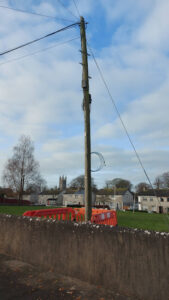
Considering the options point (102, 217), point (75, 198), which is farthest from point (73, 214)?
point (75, 198)

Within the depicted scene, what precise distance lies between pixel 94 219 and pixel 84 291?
489cm

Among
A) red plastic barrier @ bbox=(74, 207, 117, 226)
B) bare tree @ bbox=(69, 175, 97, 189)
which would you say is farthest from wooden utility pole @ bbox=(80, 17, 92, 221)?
bare tree @ bbox=(69, 175, 97, 189)

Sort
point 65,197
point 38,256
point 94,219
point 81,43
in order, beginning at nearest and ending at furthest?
point 38,256, point 81,43, point 94,219, point 65,197

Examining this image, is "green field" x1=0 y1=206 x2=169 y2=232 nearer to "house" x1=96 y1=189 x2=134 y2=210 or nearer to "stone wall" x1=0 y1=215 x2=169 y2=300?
"stone wall" x1=0 y1=215 x2=169 y2=300

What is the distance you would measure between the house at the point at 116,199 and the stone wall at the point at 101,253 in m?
71.9

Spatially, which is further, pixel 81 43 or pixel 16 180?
pixel 16 180

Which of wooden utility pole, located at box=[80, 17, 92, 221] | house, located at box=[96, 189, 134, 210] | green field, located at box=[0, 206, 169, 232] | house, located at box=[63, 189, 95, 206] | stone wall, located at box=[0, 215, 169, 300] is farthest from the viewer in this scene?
house, located at box=[63, 189, 95, 206]

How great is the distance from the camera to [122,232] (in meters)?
4.08

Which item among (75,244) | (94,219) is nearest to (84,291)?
(75,244)

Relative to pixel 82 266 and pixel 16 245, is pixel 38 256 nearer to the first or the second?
pixel 16 245

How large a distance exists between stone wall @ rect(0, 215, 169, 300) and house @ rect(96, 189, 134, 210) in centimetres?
7193

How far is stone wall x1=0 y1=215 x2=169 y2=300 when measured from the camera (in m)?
3.63

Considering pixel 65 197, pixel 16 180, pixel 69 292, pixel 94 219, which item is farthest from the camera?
pixel 65 197

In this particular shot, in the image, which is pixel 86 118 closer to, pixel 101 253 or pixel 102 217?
pixel 101 253
